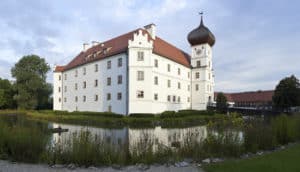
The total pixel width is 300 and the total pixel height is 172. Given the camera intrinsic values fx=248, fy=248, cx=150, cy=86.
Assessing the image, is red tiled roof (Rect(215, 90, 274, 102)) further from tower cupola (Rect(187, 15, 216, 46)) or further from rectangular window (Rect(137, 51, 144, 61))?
rectangular window (Rect(137, 51, 144, 61))

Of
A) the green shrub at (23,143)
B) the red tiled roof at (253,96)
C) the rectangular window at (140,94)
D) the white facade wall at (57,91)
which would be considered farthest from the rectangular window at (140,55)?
the red tiled roof at (253,96)

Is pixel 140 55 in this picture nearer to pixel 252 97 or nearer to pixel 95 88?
pixel 95 88

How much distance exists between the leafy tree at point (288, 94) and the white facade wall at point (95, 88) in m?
23.2

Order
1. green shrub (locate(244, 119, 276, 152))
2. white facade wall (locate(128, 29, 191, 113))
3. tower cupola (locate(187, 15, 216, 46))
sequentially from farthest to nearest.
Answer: tower cupola (locate(187, 15, 216, 46)), white facade wall (locate(128, 29, 191, 113)), green shrub (locate(244, 119, 276, 152))

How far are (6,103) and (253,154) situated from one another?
63216 millimetres

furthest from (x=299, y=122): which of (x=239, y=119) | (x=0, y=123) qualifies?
(x=0, y=123)

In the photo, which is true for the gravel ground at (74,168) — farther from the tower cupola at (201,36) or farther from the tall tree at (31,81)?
the tall tree at (31,81)

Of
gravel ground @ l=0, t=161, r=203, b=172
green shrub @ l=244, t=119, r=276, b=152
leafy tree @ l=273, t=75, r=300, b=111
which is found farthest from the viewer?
leafy tree @ l=273, t=75, r=300, b=111

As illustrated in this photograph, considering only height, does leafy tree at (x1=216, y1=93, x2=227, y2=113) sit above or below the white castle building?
below

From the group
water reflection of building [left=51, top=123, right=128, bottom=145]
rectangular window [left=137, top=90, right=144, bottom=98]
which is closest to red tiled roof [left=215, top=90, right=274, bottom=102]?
rectangular window [left=137, top=90, right=144, bottom=98]

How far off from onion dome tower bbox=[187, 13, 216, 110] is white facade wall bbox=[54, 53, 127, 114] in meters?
16.1

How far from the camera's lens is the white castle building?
32.4m

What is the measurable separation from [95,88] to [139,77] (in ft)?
31.2

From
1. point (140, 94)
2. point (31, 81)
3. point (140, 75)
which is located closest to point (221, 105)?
point (140, 94)
